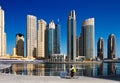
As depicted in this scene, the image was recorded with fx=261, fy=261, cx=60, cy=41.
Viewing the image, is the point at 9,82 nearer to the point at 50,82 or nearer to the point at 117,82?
the point at 50,82

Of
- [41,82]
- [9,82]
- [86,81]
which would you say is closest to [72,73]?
[86,81]

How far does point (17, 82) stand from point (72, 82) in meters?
6.16

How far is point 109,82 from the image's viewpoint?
28578 millimetres

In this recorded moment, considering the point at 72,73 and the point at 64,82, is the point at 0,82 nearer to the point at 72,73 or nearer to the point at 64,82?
the point at 64,82

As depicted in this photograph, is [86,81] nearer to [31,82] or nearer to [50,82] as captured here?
[50,82]

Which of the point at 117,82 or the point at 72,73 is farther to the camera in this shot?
the point at 72,73

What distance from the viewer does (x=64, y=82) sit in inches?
1139

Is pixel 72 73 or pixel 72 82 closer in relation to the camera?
pixel 72 82

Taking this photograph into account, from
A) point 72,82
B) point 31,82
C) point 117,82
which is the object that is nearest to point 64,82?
point 72,82

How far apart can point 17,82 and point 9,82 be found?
34.8 inches

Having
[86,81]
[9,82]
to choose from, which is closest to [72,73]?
[86,81]

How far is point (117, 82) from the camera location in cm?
2862

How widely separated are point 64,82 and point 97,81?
3799 mm

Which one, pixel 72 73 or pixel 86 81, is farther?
pixel 72 73
